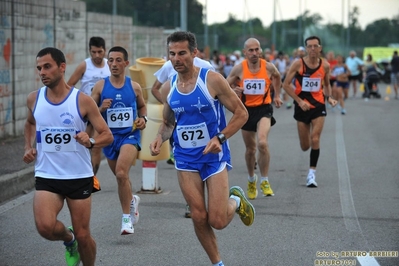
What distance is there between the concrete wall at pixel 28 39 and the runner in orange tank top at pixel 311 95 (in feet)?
20.4

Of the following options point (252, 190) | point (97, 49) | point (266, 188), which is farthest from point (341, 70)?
point (97, 49)

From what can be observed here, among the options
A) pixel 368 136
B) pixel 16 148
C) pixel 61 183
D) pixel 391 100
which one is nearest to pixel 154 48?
pixel 391 100

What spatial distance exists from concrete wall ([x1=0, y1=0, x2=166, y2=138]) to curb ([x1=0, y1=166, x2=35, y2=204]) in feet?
13.4

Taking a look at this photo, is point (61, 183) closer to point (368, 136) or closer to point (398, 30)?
point (368, 136)

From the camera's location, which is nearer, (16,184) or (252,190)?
(252,190)

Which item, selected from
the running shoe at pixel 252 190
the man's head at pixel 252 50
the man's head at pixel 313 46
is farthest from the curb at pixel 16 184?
the man's head at pixel 313 46

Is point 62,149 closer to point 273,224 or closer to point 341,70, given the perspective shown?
point 273,224

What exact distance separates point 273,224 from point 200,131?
256 centimetres

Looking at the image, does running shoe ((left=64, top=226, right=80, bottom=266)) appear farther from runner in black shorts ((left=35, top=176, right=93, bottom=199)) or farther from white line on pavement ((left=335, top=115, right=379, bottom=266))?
white line on pavement ((left=335, top=115, right=379, bottom=266))

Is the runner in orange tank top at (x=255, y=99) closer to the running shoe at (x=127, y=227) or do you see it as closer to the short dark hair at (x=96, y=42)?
the short dark hair at (x=96, y=42)

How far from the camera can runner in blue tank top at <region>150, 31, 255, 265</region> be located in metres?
6.48

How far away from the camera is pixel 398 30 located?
2702 inches

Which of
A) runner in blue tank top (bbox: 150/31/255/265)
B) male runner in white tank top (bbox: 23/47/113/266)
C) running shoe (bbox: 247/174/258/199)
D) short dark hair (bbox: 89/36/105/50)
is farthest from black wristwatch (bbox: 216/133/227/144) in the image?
short dark hair (bbox: 89/36/105/50)

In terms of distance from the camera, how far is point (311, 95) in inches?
474
